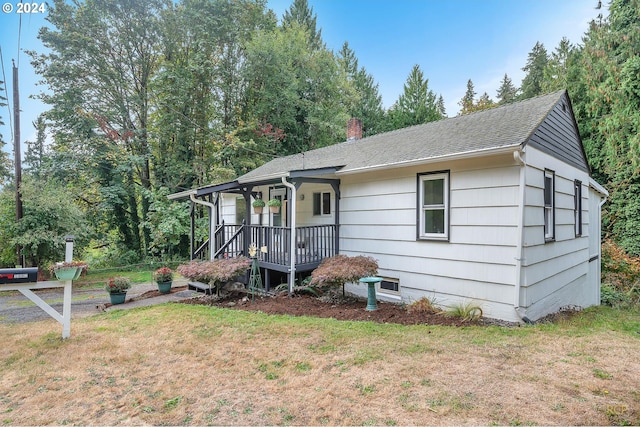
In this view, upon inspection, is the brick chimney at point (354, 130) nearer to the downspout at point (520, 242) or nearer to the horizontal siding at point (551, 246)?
the horizontal siding at point (551, 246)

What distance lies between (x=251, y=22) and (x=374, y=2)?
25.8 feet

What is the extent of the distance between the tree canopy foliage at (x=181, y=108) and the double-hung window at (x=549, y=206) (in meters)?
9.97

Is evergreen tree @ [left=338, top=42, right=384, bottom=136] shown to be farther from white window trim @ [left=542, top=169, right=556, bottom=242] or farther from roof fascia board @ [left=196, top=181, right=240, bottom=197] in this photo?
Answer: white window trim @ [left=542, top=169, right=556, bottom=242]

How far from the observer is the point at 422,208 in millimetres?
6504

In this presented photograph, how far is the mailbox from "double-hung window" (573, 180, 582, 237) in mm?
11065

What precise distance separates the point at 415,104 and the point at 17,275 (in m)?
26.1

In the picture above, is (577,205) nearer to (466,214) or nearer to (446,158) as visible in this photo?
(466,214)

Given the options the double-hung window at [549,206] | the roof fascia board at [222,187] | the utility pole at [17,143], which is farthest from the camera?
the utility pole at [17,143]

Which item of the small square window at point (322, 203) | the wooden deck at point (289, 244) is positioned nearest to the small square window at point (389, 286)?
the wooden deck at point (289, 244)

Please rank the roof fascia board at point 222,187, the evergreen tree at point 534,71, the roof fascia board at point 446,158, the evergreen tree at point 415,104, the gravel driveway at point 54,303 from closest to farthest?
1. the roof fascia board at point 446,158
2. the gravel driveway at point 54,303
3. the roof fascia board at point 222,187
4. the evergreen tree at point 415,104
5. the evergreen tree at point 534,71

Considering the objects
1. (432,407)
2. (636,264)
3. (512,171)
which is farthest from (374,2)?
(432,407)

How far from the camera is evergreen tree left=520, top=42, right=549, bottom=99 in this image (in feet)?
83.7

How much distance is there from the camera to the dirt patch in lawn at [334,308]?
568 cm

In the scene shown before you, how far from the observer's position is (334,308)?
6594mm
